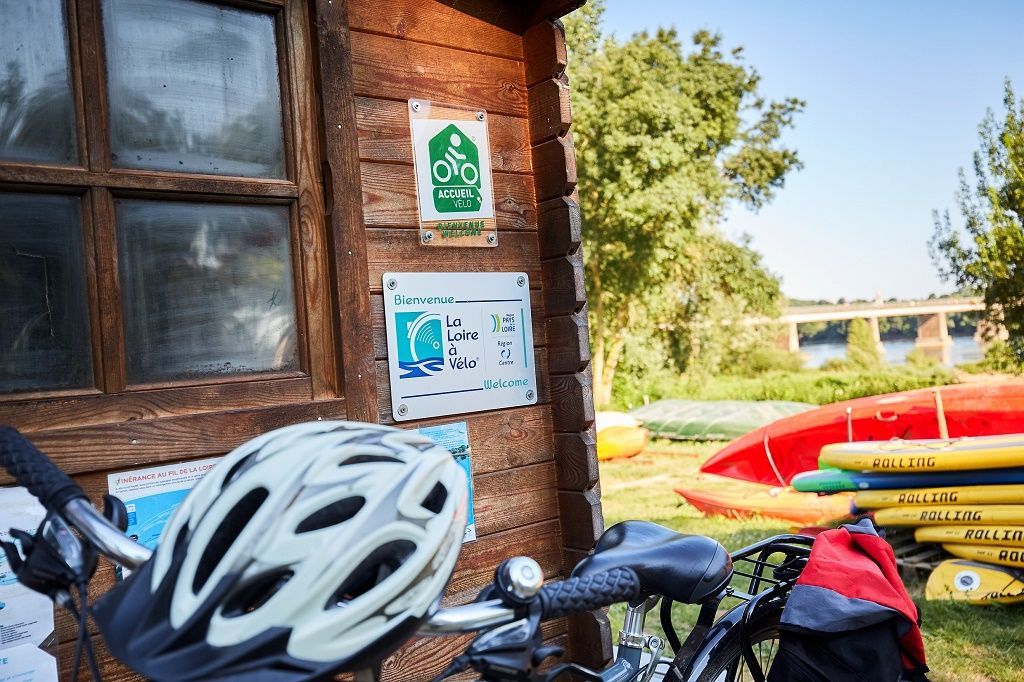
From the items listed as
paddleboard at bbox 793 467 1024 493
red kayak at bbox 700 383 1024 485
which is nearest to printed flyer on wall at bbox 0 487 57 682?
paddleboard at bbox 793 467 1024 493

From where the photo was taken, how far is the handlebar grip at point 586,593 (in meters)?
1.31

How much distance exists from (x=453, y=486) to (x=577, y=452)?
1770mm

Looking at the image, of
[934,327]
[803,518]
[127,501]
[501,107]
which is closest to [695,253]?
[803,518]

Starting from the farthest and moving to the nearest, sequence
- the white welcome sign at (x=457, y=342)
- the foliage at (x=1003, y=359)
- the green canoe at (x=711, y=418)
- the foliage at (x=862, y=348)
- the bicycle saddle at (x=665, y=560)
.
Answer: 1. the foliage at (x=862, y=348)
2. the green canoe at (x=711, y=418)
3. the foliage at (x=1003, y=359)
4. the white welcome sign at (x=457, y=342)
5. the bicycle saddle at (x=665, y=560)

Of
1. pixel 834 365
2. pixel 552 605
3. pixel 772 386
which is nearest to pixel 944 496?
pixel 552 605

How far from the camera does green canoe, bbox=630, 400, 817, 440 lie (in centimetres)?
1506

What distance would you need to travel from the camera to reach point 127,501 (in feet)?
7.04

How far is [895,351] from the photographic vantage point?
94.2ft

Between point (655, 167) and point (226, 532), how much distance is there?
16904 mm

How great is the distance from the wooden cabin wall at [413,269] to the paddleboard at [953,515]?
427 centimetres

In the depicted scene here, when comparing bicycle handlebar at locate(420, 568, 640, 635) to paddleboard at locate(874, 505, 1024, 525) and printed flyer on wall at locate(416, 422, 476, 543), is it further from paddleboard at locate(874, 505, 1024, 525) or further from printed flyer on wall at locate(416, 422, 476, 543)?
paddleboard at locate(874, 505, 1024, 525)

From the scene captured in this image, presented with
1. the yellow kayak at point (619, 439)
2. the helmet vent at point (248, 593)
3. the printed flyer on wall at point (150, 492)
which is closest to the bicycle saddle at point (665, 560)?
the helmet vent at point (248, 593)

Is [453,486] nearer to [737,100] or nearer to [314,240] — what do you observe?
[314,240]

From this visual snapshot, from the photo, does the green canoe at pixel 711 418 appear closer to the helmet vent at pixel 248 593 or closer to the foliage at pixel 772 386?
the foliage at pixel 772 386
